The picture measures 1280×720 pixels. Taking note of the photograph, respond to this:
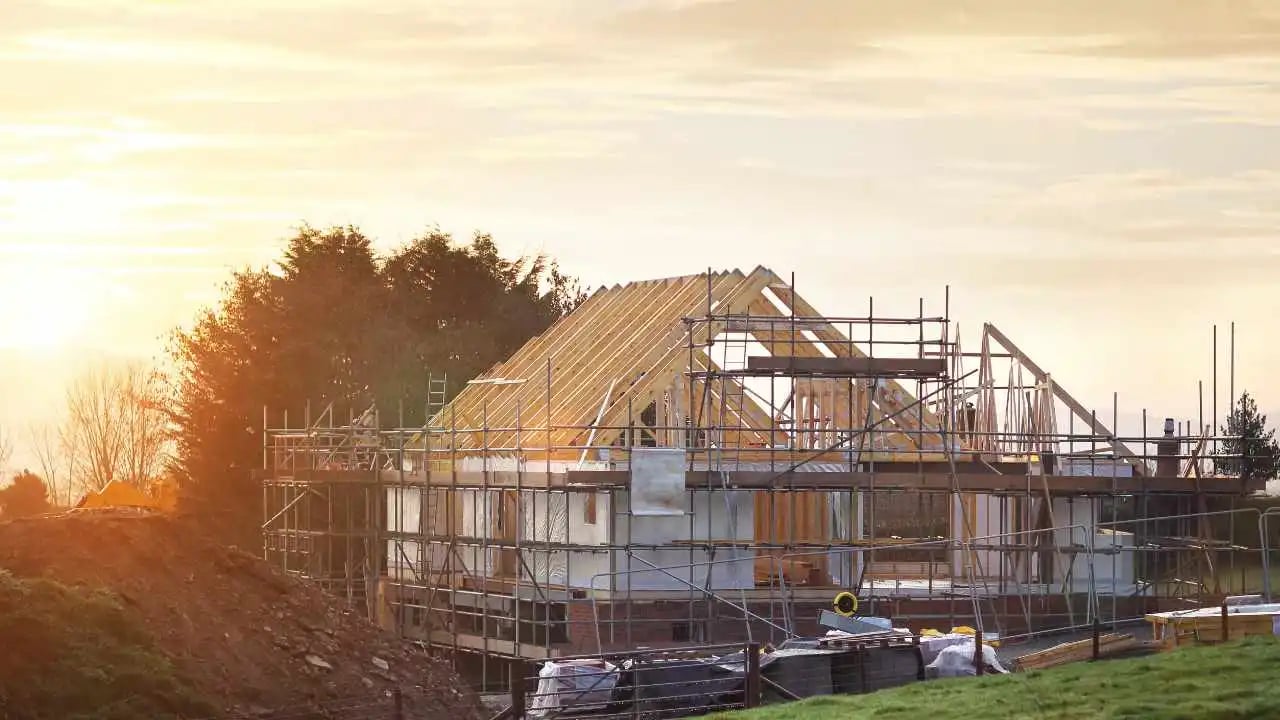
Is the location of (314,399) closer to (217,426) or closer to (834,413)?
(217,426)

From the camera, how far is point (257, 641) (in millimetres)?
22062

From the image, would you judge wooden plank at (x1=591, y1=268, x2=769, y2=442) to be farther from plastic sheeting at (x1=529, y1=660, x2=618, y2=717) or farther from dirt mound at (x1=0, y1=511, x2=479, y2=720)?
plastic sheeting at (x1=529, y1=660, x2=618, y2=717)

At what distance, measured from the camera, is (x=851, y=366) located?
101ft

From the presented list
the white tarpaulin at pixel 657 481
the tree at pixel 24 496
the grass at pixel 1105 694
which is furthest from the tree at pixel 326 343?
the grass at pixel 1105 694

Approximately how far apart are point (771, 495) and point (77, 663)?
13.4 m

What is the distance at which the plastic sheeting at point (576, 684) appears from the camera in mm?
22156

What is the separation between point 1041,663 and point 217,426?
113 ft

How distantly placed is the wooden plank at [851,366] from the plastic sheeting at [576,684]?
28.6 feet

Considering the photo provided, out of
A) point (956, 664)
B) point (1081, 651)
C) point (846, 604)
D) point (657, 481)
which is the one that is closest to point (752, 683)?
point (956, 664)

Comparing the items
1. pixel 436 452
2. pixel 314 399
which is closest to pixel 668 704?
pixel 436 452

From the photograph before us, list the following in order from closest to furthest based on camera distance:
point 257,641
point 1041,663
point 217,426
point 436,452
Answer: point 257,641 < point 1041,663 < point 436,452 < point 217,426

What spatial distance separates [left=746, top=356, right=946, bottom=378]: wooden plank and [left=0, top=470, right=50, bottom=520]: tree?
32.0m

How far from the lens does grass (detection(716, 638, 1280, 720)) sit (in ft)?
58.2

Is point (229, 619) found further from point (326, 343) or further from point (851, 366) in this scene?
point (326, 343)
